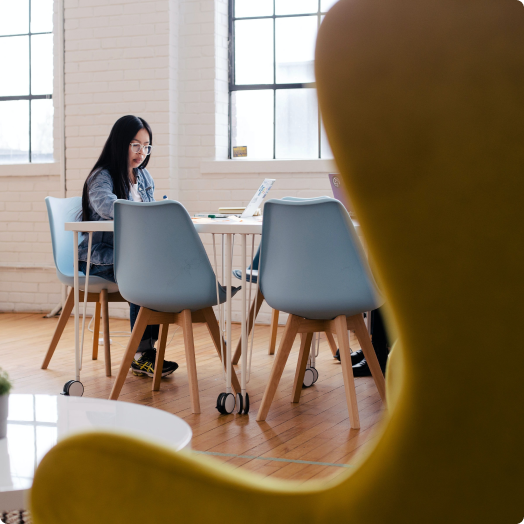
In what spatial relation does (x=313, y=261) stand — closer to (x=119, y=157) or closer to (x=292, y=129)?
(x=119, y=157)

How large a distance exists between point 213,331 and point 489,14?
234cm

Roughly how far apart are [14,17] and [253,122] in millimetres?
2169

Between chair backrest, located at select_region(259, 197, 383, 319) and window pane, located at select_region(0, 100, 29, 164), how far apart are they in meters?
3.78

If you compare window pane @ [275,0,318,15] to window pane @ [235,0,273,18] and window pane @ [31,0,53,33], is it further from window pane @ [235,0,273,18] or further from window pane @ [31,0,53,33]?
window pane @ [31,0,53,33]

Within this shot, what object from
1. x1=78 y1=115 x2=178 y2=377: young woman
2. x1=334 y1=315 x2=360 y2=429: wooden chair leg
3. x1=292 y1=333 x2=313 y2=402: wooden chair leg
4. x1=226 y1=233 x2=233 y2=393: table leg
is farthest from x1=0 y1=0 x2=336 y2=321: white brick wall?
x1=334 y1=315 x2=360 y2=429: wooden chair leg

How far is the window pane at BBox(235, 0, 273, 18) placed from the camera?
5.03m

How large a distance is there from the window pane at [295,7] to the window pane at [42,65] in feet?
6.01

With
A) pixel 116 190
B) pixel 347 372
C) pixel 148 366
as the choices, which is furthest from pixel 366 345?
pixel 116 190

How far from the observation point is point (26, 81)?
545 centimetres

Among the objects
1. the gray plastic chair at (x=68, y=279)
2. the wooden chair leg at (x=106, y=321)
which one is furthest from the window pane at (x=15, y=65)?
the wooden chair leg at (x=106, y=321)

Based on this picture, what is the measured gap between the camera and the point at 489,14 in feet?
1.11

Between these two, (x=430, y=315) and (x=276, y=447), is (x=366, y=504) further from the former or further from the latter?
(x=276, y=447)

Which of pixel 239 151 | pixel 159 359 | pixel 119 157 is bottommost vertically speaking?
pixel 159 359

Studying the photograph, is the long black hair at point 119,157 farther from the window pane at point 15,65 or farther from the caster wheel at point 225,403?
the window pane at point 15,65
